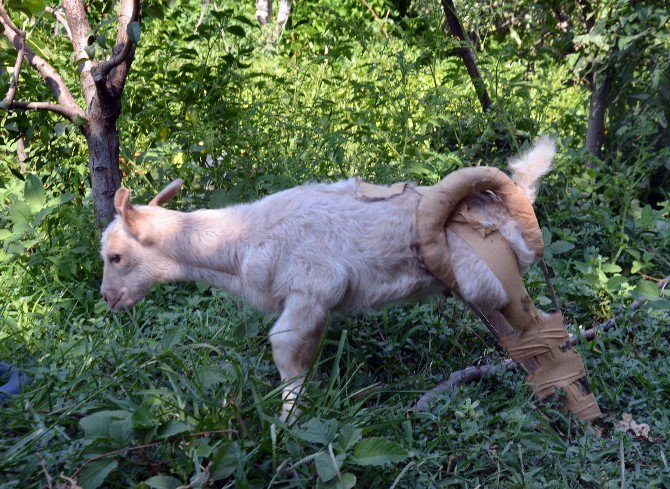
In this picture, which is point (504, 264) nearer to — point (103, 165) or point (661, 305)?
point (661, 305)

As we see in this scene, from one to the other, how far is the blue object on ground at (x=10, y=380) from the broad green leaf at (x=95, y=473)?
31.6 inches

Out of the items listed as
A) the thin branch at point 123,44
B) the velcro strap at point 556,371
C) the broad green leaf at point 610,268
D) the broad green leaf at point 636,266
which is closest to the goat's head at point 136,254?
the thin branch at point 123,44

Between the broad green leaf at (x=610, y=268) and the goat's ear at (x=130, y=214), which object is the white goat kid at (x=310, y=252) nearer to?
the goat's ear at (x=130, y=214)

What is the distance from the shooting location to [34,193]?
511 cm

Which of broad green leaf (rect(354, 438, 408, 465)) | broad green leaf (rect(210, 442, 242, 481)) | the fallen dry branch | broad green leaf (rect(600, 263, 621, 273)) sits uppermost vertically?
broad green leaf (rect(210, 442, 242, 481))

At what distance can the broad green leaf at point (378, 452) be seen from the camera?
2.93 metres

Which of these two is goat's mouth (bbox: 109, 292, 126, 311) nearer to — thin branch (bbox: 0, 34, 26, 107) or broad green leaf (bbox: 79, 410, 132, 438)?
thin branch (bbox: 0, 34, 26, 107)

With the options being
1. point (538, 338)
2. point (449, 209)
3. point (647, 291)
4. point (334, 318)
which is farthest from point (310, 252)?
point (647, 291)

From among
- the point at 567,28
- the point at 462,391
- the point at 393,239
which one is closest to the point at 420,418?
the point at 462,391

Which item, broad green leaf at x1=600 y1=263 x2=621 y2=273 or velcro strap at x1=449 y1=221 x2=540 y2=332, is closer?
velcro strap at x1=449 y1=221 x2=540 y2=332

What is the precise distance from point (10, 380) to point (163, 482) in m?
1.30

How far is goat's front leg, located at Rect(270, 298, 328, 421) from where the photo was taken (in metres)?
Answer: 3.81

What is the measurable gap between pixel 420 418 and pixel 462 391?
0.32 m

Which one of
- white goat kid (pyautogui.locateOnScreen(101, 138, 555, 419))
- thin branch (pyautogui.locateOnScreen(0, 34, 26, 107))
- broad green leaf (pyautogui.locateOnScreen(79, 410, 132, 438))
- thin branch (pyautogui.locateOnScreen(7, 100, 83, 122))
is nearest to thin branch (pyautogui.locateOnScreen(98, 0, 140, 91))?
thin branch (pyautogui.locateOnScreen(7, 100, 83, 122))
